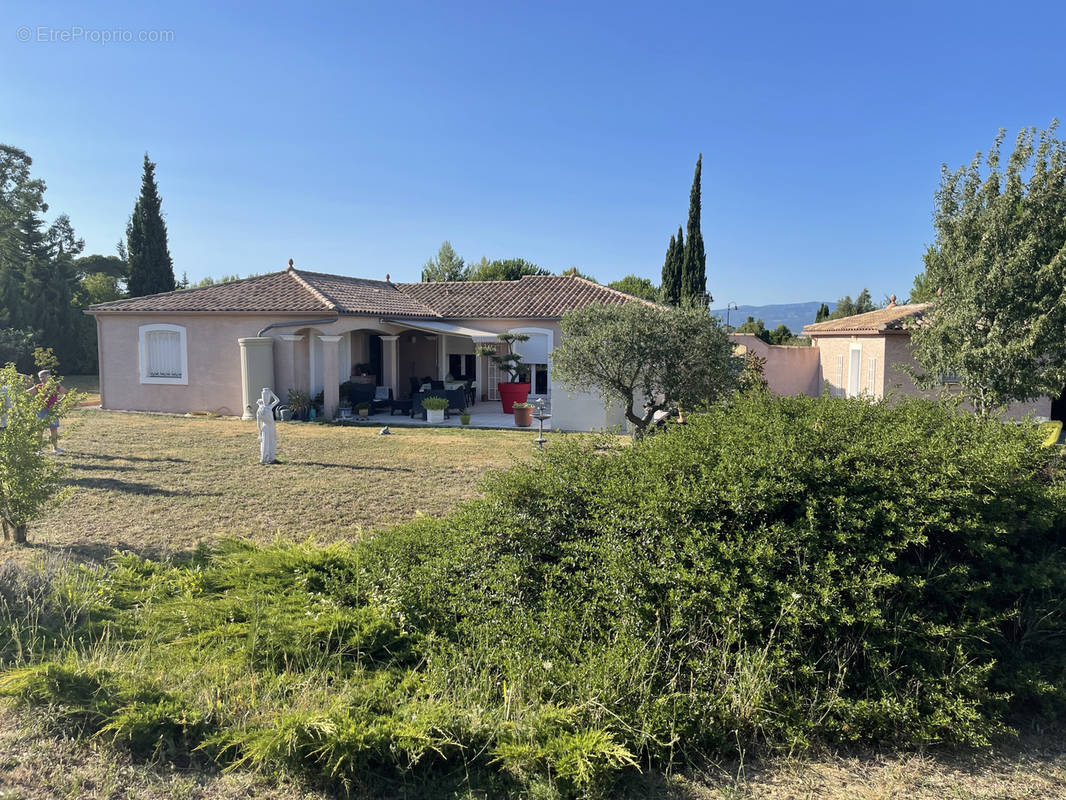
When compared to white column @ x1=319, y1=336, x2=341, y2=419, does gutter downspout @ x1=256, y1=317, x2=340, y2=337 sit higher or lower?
higher

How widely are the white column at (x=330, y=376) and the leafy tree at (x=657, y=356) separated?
31.7 feet

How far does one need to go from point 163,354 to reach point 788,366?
26.9 m

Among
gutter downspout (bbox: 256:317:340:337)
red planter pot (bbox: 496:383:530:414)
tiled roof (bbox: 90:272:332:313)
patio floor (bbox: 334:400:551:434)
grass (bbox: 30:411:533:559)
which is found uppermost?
tiled roof (bbox: 90:272:332:313)

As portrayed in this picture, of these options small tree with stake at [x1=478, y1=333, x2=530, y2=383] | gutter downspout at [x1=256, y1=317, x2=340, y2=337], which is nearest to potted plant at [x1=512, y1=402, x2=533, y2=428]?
small tree with stake at [x1=478, y1=333, x2=530, y2=383]

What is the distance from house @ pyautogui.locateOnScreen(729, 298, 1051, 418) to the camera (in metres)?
22.0

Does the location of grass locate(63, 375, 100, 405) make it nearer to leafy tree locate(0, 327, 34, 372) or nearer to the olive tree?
leafy tree locate(0, 327, 34, 372)

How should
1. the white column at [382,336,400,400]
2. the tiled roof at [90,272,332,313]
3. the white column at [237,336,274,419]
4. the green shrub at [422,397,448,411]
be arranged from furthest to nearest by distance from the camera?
the white column at [382,336,400,400]
the tiled roof at [90,272,332,313]
the white column at [237,336,274,419]
the green shrub at [422,397,448,411]

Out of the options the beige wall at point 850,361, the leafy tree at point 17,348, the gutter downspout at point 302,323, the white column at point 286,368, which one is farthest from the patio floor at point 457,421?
the leafy tree at point 17,348

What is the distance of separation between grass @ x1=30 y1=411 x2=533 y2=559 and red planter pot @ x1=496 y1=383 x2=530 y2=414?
12.8 ft

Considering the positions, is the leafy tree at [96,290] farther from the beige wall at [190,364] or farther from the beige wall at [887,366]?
the beige wall at [887,366]

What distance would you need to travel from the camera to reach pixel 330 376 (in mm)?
21625

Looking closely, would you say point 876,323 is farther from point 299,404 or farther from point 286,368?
point 286,368

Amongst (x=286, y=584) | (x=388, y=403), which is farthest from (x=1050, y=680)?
(x=388, y=403)

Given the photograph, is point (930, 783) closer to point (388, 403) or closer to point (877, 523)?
point (877, 523)
